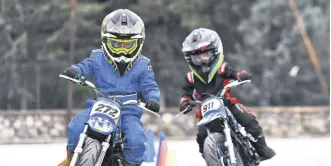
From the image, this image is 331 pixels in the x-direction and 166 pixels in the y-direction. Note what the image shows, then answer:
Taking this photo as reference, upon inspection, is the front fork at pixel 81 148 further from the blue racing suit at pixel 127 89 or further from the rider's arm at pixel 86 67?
the rider's arm at pixel 86 67

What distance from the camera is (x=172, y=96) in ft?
87.7

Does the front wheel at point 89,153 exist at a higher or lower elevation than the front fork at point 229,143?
higher

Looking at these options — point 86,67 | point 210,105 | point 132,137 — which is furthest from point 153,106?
point 210,105

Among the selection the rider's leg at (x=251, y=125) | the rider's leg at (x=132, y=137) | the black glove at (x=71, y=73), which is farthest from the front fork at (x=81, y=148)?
the rider's leg at (x=251, y=125)

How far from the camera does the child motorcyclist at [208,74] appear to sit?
30.6 feet

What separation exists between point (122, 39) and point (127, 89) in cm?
46

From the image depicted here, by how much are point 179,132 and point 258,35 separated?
27.4ft

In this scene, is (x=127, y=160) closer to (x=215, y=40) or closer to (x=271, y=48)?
(x=215, y=40)

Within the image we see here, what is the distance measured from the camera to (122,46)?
818 cm

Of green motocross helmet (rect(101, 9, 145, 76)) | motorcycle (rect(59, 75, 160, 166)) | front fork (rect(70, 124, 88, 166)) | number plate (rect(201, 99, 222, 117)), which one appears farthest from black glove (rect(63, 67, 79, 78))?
number plate (rect(201, 99, 222, 117))

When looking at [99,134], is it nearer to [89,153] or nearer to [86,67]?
[89,153]

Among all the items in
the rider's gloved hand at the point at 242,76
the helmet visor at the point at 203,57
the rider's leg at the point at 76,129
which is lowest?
the rider's leg at the point at 76,129

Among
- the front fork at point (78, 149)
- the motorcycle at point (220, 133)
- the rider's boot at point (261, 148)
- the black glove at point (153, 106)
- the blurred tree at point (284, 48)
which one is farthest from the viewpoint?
the blurred tree at point (284, 48)

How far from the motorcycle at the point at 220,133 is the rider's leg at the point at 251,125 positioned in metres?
0.30
